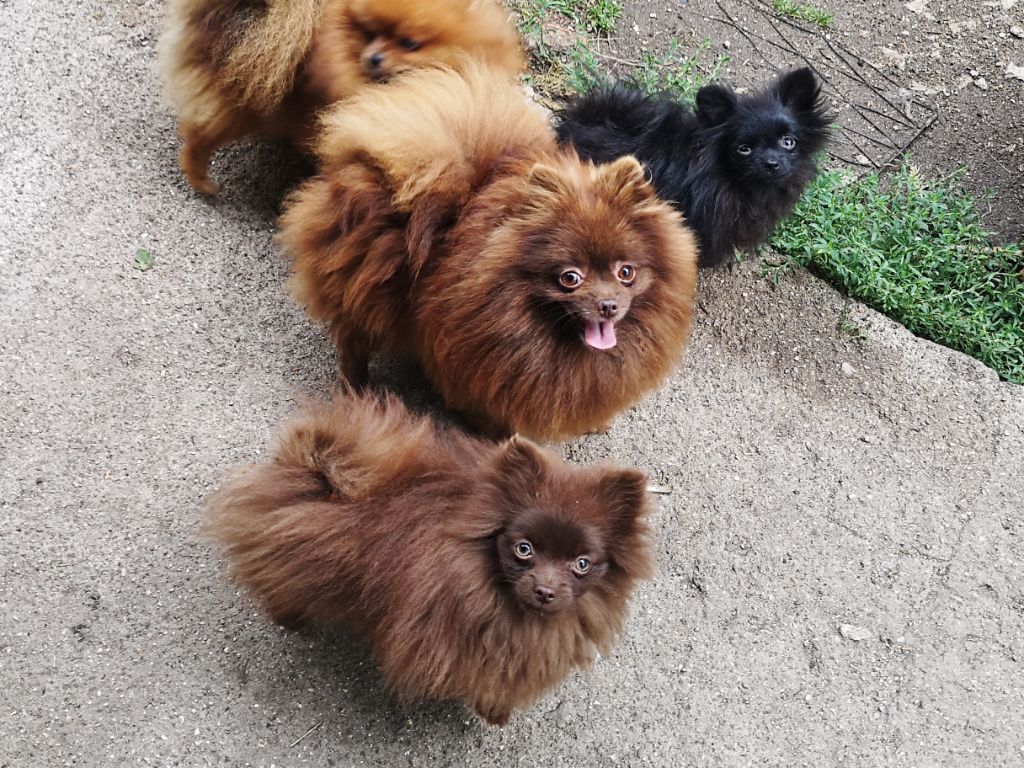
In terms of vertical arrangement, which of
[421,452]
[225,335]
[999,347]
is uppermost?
[999,347]

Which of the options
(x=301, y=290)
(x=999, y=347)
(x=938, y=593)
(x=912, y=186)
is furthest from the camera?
(x=912, y=186)

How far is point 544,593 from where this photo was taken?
2180mm

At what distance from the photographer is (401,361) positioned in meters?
3.55

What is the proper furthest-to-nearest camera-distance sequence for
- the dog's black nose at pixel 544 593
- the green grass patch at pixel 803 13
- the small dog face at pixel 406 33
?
the green grass patch at pixel 803 13
the small dog face at pixel 406 33
the dog's black nose at pixel 544 593

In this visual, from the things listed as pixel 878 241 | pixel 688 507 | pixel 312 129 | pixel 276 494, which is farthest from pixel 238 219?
pixel 878 241

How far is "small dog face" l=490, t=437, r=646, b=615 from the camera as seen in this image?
2219mm

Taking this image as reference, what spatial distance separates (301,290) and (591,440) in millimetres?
1328

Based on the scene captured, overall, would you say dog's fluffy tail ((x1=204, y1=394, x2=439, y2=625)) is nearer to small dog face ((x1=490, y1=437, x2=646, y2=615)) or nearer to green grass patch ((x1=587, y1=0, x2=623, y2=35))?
small dog face ((x1=490, y1=437, x2=646, y2=615))

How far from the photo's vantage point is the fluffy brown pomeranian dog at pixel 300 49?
3104 millimetres

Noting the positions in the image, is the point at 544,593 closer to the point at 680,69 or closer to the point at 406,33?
the point at 406,33

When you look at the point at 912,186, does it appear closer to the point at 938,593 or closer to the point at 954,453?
the point at 954,453

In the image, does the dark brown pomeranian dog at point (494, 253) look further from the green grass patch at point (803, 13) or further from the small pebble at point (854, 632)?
the green grass patch at point (803, 13)

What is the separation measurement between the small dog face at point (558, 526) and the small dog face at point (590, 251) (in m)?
0.48

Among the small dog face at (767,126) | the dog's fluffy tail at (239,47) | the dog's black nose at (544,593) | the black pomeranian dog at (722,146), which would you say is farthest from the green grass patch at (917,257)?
the dog's black nose at (544,593)
